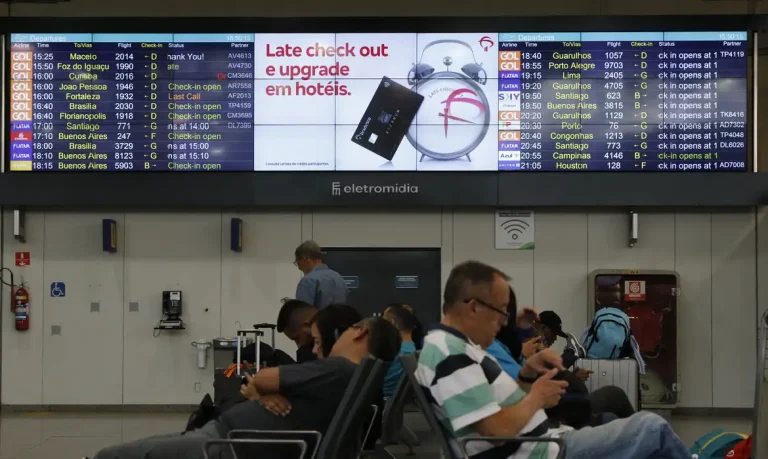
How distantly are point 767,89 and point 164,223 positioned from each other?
23.7 feet

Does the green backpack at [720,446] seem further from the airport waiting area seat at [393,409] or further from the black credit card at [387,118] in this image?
the black credit card at [387,118]

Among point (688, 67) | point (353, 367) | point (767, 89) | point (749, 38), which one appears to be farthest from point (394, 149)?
point (353, 367)

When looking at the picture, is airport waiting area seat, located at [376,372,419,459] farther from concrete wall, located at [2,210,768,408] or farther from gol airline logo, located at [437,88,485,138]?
gol airline logo, located at [437,88,485,138]

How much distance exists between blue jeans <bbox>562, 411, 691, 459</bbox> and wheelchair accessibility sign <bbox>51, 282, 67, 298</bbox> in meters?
7.31

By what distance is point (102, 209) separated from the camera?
29.3 ft

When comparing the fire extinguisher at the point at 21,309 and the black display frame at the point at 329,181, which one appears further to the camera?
the fire extinguisher at the point at 21,309

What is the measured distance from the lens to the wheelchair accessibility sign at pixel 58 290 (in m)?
8.91

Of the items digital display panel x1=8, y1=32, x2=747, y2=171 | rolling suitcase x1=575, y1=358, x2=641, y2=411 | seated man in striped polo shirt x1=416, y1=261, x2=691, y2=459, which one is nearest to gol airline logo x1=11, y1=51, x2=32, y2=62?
digital display panel x1=8, y1=32, x2=747, y2=171

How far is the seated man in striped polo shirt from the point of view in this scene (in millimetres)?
2732

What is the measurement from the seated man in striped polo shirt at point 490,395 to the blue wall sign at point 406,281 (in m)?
5.94

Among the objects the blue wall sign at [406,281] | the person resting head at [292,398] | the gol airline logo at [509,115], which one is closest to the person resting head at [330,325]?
the person resting head at [292,398]

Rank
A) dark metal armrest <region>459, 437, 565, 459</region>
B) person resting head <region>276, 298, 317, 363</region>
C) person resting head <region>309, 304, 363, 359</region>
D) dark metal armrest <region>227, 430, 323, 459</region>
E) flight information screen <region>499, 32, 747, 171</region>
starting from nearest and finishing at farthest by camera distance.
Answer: dark metal armrest <region>459, 437, 565, 459</region>, dark metal armrest <region>227, 430, 323, 459</region>, person resting head <region>309, 304, 363, 359</region>, person resting head <region>276, 298, 317, 363</region>, flight information screen <region>499, 32, 747, 171</region>

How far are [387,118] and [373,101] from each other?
0.24 metres

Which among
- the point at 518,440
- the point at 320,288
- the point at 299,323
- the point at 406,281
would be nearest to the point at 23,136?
the point at 320,288
